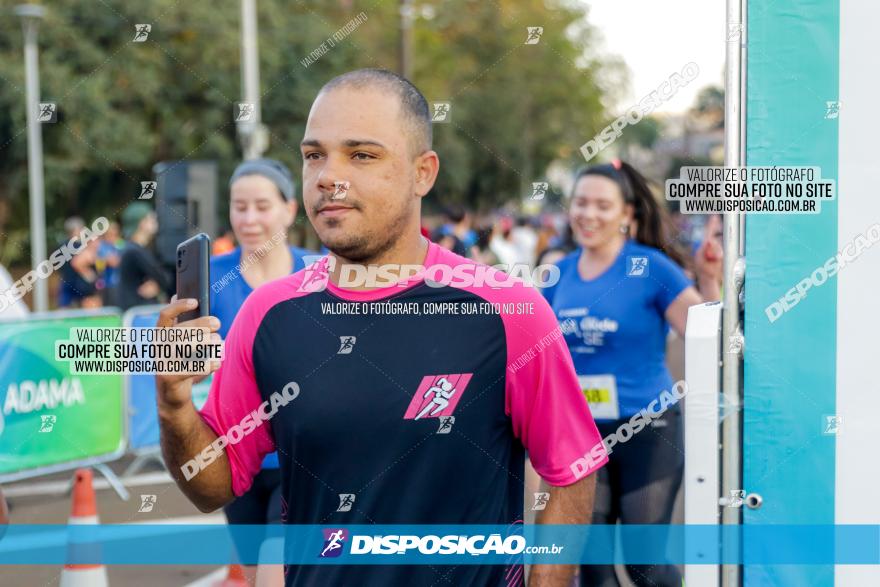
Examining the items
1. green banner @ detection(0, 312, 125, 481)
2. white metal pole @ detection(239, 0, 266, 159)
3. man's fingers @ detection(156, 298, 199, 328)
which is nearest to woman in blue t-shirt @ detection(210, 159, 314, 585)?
man's fingers @ detection(156, 298, 199, 328)

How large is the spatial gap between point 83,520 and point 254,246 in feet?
6.05

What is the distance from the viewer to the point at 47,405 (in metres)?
8.55

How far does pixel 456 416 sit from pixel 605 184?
3.15 m

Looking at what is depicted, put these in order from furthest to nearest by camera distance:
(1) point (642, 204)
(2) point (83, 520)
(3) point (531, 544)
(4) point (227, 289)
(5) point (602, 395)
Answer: (2) point (83, 520) < (1) point (642, 204) < (5) point (602, 395) < (4) point (227, 289) < (3) point (531, 544)

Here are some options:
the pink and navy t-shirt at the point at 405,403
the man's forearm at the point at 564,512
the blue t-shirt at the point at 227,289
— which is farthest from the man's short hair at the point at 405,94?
the blue t-shirt at the point at 227,289

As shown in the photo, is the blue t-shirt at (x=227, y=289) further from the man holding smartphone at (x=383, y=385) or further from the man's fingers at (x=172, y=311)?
the man's fingers at (x=172, y=311)

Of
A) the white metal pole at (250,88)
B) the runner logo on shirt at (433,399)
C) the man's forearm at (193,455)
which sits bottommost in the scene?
the man's forearm at (193,455)

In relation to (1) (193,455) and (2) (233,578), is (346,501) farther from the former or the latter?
(2) (233,578)

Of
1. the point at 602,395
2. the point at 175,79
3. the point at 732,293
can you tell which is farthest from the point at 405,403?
the point at 175,79

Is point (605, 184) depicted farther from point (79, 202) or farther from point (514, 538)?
point (79, 202)

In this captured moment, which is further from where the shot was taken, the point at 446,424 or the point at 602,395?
the point at 602,395

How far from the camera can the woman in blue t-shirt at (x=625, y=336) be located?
506 centimetres

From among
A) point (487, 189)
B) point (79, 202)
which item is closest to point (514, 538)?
point (79, 202)

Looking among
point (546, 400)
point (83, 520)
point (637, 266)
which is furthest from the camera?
point (83, 520)
